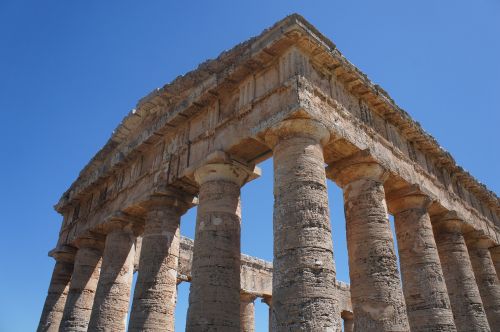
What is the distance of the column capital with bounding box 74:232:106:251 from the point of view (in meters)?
16.0

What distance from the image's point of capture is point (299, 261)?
8.17 metres

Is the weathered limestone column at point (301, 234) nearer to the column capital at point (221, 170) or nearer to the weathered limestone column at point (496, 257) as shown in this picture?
the column capital at point (221, 170)

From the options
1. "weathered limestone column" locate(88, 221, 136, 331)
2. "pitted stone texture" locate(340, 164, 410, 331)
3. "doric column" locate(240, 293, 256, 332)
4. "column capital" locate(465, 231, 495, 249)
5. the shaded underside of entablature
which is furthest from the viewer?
"doric column" locate(240, 293, 256, 332)

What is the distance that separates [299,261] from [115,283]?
7.92m

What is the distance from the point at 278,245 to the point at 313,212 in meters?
0.97

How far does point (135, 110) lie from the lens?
15.8 m

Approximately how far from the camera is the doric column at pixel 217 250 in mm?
9992

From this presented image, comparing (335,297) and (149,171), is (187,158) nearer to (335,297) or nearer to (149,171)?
(149,171)

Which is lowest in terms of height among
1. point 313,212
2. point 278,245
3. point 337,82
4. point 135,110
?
point 278,245

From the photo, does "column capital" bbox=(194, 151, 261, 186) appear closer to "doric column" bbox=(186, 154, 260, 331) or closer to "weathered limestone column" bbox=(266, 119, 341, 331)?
"doric column" bbox=(186, 154, 260, 331)

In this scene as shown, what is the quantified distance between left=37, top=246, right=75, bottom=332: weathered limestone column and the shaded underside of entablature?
8.08ft

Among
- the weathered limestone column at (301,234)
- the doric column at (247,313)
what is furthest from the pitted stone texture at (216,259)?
the doric column at (247,313)

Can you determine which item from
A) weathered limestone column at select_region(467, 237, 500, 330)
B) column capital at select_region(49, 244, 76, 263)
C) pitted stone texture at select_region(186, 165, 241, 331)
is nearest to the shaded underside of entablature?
pitted stone texture at select_region(186, 165, 241, 331)

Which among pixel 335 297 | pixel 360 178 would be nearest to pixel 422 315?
pixel 360 178
